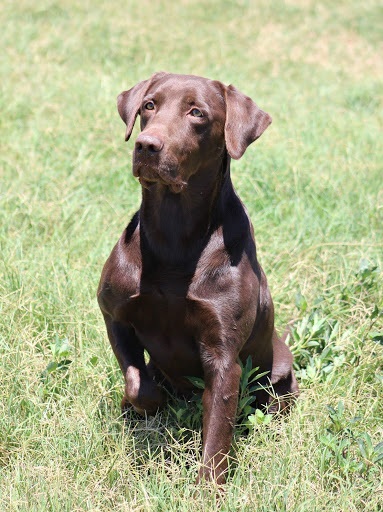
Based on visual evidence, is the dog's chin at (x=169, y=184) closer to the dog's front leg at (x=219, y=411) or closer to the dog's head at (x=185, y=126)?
the dog's head at (x=185, y=126)

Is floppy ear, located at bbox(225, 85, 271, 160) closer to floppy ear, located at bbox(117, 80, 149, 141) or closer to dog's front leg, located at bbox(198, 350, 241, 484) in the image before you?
floppy ear, located at bbox(117, 80, 149, 141)

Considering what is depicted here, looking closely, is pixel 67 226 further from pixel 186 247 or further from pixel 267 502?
pixel 267 502

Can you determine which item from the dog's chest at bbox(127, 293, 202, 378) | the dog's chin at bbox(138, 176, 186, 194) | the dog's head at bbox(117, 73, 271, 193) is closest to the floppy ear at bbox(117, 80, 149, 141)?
the dog's head at bbox(117, 73, 271, 193)

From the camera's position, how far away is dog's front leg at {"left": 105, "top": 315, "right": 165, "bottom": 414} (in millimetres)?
3170

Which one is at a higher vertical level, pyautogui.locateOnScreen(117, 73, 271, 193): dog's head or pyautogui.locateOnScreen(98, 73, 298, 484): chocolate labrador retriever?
pyautogui.locateOnScreen(117, 73, 271, 193): dog's head

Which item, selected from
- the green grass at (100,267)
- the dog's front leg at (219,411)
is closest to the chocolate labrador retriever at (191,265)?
the dog's front leg at (219,411)

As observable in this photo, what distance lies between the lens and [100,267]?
4461 millimetres

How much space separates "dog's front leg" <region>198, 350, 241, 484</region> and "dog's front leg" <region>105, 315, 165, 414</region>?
8.6 inches

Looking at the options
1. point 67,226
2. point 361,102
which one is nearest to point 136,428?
point 67,226

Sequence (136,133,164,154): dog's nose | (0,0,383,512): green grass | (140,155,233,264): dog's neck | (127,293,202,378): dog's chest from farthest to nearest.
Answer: (140,155,233,264): dog's neck, (127,293,202,378): dog's chest, (0,0,383,512): green grass, (136,133,164,154): dog's nose

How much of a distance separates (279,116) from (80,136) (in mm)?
2061

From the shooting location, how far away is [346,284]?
14.4 feet

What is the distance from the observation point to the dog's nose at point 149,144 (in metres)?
2.89

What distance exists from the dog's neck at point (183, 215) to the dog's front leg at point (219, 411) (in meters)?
0.45
